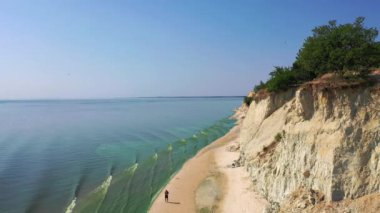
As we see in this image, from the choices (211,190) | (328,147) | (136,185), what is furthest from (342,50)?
(136,185)

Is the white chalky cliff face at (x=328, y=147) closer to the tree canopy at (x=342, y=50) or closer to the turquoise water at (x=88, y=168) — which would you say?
the tree canopy at (x=342, y=50)

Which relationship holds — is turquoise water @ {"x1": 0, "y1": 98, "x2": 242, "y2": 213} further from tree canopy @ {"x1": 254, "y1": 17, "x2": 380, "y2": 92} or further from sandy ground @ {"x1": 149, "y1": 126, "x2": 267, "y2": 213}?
tree canopy @ {"x1": 254, "y1": 17, "x2": 380, "y2": 92}

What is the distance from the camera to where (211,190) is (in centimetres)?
3294

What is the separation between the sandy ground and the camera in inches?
1121

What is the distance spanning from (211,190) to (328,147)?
14.8 meters

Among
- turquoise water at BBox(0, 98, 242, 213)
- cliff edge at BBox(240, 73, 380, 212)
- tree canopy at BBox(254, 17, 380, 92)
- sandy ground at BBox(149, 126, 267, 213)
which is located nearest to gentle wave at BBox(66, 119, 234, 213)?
turquoise water at BBox(0, 98, 242, 213)

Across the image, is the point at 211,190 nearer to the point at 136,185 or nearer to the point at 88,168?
the point at 136,185

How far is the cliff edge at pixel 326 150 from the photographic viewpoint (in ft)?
66.7

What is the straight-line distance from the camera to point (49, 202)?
32594 millimetres

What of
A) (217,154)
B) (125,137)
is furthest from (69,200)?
(125,137)

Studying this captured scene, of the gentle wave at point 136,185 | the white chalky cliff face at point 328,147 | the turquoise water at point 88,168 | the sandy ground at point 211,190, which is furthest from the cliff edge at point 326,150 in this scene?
the turquoise water at point 88,168

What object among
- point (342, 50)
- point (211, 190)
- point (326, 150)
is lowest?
point (211, 190)

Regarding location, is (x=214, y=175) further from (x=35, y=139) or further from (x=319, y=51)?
(x=35, y=139)

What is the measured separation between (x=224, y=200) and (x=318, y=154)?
1110cm
